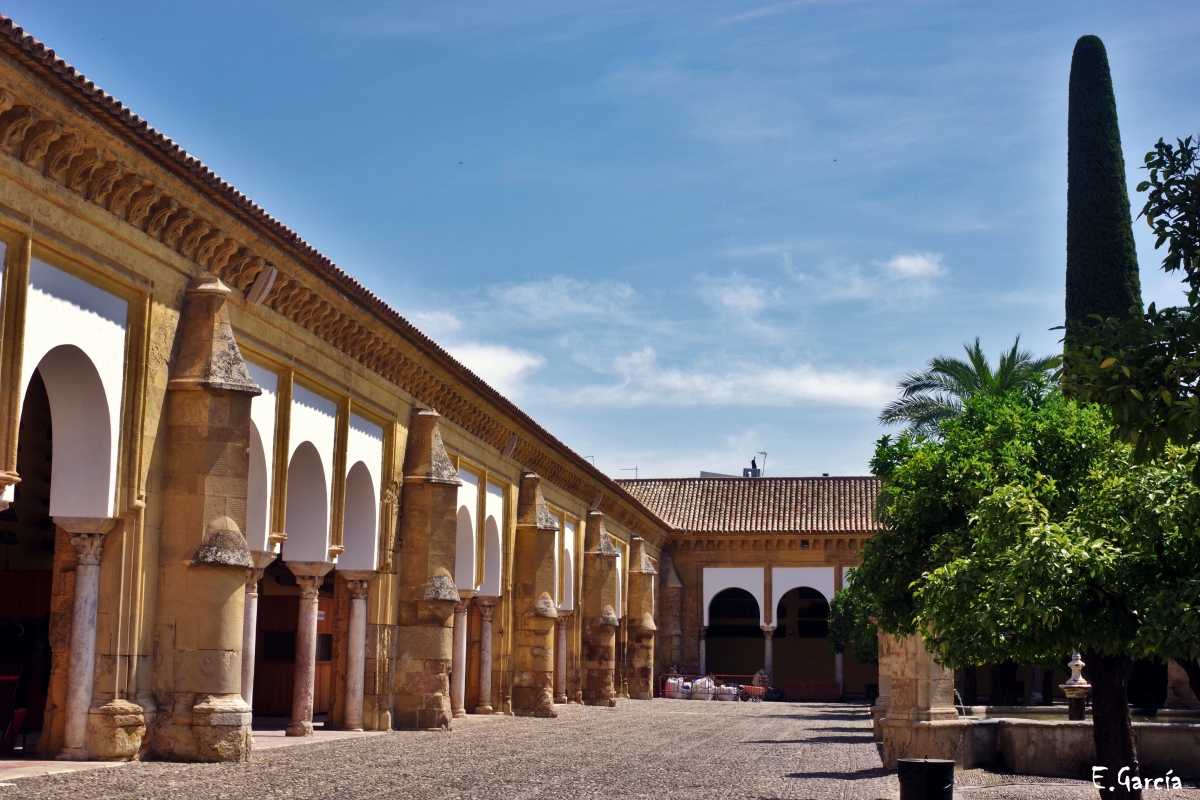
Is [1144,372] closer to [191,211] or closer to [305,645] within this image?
[191,211]

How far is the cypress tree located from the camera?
26.2m

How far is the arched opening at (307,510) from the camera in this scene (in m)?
16.9

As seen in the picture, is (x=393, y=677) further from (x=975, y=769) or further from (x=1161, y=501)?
(x=1161, y=501)

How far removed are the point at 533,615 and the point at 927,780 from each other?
18311mm

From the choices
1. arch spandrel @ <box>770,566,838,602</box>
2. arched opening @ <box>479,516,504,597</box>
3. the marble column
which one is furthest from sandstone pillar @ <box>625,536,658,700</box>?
the marble column

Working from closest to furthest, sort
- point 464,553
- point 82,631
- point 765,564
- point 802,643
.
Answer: point 82,631 < point 464,553 < point 765,564 < point 802,643

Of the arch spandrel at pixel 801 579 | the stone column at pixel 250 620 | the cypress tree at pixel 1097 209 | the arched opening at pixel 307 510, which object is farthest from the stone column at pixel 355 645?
the arch spandrel at pixel 801 579

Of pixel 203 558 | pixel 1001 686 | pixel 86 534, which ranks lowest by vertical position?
pixel 1001 686

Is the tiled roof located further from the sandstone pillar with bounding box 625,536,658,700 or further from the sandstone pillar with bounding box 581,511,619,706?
the sandstone pillar with bounding box 581,511,619,706

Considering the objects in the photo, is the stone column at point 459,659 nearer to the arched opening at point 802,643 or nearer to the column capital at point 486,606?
the column capital at point 486,606

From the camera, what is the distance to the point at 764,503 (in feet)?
162

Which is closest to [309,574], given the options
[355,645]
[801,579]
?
[355,645]

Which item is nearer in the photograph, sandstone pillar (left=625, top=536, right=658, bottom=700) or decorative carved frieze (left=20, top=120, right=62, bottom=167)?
decorative carved frieze (left=20, top=120, right=62, bottom=167)

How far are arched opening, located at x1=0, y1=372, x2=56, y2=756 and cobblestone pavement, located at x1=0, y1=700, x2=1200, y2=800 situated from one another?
427cm
